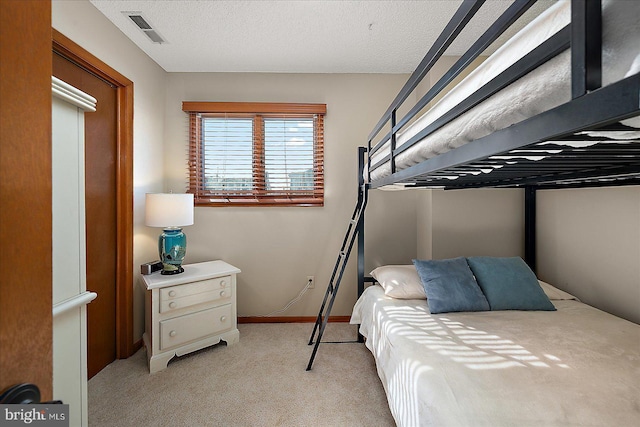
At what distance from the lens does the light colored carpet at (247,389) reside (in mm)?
1718

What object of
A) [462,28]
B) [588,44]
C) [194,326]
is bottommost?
[194,326]

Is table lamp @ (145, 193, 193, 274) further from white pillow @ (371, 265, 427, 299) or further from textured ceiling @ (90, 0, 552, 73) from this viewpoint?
white pillow @ (371, 265, 427, 299)

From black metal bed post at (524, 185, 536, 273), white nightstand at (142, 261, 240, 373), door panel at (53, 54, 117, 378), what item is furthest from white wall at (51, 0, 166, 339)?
black metal bed post at (524, 185, 536, 273)

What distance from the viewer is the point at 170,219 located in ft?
7.71

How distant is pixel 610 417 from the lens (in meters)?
0.95

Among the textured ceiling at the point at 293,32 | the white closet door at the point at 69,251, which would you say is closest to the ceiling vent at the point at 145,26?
the textured ceiling at the point at 293,32

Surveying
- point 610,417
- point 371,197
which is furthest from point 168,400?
point 371,197

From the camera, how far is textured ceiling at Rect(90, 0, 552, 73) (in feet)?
6.66

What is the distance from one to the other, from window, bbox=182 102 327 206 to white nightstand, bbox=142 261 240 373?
32.8 inches

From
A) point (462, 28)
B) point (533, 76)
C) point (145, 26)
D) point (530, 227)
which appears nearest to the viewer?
point (533, 76)

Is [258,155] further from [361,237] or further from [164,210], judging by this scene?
[361,237]

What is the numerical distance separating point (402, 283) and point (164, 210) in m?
1.91

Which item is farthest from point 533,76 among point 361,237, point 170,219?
point 170,219

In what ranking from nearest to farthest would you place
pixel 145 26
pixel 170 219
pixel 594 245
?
pixel 594 245
pixel 145 26
pixel 170 219
